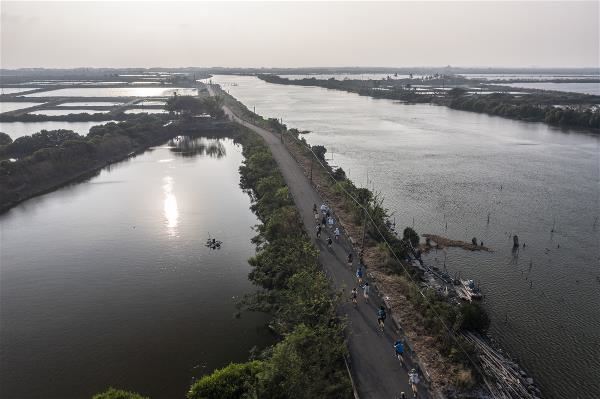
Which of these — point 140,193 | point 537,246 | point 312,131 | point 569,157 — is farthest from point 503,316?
point 312,131

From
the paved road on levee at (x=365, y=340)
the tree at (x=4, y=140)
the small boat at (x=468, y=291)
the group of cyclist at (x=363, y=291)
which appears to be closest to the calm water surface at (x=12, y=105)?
the tree at (x=4, y=140)

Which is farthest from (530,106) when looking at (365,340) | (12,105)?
(12,105)

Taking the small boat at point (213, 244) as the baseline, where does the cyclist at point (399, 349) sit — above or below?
below

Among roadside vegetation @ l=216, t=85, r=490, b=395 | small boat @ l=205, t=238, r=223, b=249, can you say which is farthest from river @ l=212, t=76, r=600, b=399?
small boat @ l=205, t=238, r=223, b=249

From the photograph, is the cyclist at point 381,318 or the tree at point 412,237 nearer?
the cyclist at point 381,318

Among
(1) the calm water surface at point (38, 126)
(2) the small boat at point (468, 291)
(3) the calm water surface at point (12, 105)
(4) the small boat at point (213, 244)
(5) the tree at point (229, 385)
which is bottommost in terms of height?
(5) the tree at point (229, 385)

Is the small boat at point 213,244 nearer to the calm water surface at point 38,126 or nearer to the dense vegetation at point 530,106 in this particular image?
the calm water surface at point 38,126

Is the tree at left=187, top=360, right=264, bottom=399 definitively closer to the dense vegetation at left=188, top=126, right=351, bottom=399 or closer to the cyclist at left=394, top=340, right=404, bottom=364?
the dense vegetation at left=188, top=126, right=351, bottom=399
